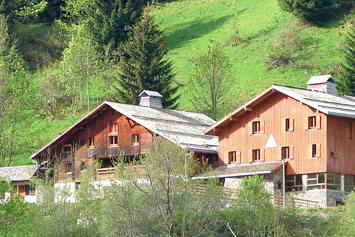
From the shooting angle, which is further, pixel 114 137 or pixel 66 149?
pixel 66 149

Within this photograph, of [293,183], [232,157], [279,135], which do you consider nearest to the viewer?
[293,183]

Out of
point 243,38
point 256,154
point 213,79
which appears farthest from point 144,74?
point 243,38

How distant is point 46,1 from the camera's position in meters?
124

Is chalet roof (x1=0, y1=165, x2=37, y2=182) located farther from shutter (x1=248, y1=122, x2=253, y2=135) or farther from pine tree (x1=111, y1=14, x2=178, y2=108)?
shutter (x1=248, y1=122, x2=253, y2=135)

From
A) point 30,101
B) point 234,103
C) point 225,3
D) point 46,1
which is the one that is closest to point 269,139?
point 234,103

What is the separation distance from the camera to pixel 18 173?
75000 millimetres

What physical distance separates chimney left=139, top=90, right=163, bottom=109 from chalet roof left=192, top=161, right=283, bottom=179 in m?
12.1

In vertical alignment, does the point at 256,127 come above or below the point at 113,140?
above

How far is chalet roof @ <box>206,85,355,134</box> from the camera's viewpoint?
196 feet

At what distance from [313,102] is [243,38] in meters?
45.5

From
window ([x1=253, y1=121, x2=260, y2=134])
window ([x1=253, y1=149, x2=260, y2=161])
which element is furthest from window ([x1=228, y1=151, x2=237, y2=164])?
window ([x1=253, y1=121, x2=260, y2=134])

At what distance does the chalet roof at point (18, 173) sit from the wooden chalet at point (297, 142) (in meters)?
16.6

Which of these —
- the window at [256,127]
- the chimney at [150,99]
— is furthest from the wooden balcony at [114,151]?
the window at [256,127]

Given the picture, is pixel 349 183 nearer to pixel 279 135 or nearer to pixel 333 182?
pixel 333 182
